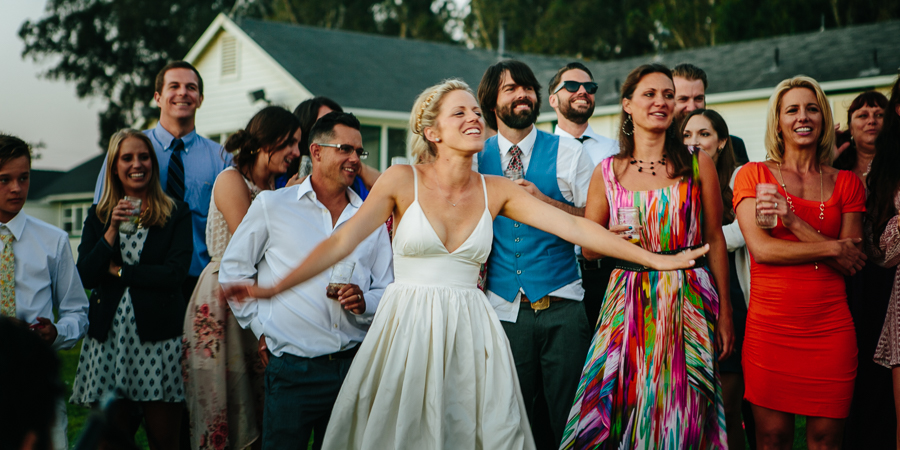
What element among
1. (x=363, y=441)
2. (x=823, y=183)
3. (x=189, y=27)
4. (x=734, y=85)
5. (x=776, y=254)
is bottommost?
(x=363, y=441)

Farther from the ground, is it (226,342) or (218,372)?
(226,342)

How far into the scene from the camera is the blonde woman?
441 centimetres

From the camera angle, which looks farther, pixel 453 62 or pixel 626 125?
pixel 453 62

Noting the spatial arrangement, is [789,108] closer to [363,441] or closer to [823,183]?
[823,183]

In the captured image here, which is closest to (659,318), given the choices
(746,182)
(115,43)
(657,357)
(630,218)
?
(657,357)

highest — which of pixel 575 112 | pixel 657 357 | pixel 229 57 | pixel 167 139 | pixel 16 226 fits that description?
pixel 229 57

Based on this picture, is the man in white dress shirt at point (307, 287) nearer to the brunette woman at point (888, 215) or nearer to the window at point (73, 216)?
the brunette woman at point (888, 215)

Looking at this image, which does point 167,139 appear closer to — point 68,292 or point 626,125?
point 68,292

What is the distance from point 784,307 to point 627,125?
4.30 feet

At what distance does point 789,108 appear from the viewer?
13.8 ft

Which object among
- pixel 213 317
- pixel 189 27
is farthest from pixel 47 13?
pixel 213 317

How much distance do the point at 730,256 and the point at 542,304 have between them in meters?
1.86

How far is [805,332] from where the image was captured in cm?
392

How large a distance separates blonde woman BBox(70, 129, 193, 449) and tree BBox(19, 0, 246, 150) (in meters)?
40.1
